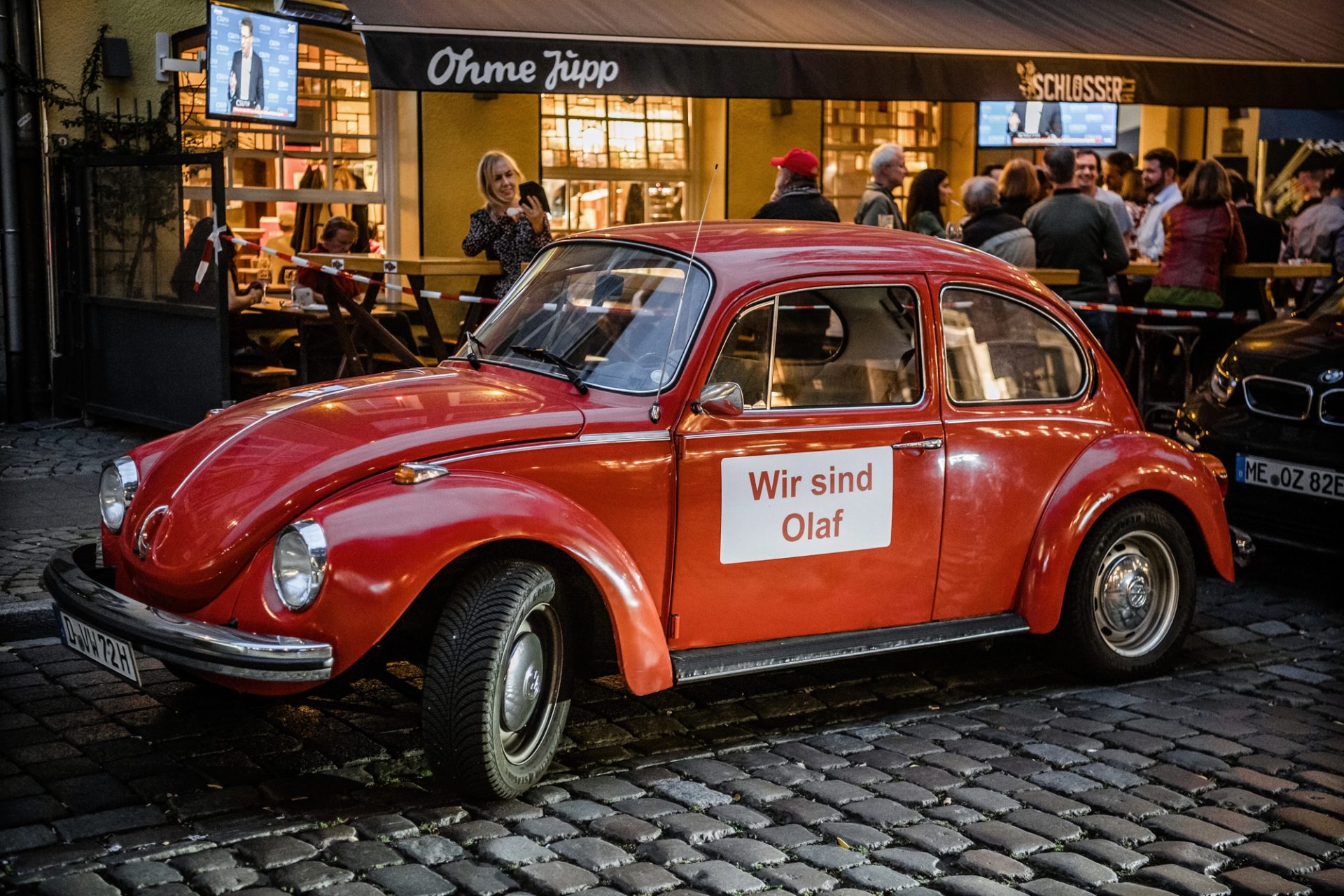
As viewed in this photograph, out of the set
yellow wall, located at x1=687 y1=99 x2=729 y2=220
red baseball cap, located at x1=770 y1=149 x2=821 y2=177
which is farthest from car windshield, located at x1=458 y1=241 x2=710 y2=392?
yellow wall, located at x1=687 y1=99 x2=729 y2=220

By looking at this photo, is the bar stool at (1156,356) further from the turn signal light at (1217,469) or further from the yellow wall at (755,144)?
the turn signal light at (1217,469)

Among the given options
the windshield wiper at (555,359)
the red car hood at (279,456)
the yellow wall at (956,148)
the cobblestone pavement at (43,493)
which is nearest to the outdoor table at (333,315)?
the cobblestone pavement at (43,493)

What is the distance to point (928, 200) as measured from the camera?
10.4 meters

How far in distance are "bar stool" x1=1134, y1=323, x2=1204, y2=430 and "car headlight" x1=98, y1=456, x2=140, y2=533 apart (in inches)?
309

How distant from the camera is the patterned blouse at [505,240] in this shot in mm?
9695

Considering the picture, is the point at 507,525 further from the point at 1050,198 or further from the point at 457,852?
the point at 1050,198

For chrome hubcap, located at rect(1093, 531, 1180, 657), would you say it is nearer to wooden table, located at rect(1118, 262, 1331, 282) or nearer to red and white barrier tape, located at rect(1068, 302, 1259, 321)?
red and white barrier tape, located at rect(1068, 302, 1259, 321)

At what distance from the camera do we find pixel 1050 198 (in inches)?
419

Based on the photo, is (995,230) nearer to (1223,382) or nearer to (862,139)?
(1223,382)

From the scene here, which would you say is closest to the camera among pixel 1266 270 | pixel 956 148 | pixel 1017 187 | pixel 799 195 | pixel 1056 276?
pixel 799 195

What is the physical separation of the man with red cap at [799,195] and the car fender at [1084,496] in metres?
3.94

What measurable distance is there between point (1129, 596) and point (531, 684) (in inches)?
102

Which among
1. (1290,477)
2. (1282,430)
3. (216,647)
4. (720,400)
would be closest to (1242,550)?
(1290,477)

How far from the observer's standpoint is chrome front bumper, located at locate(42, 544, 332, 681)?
13.7 feet
